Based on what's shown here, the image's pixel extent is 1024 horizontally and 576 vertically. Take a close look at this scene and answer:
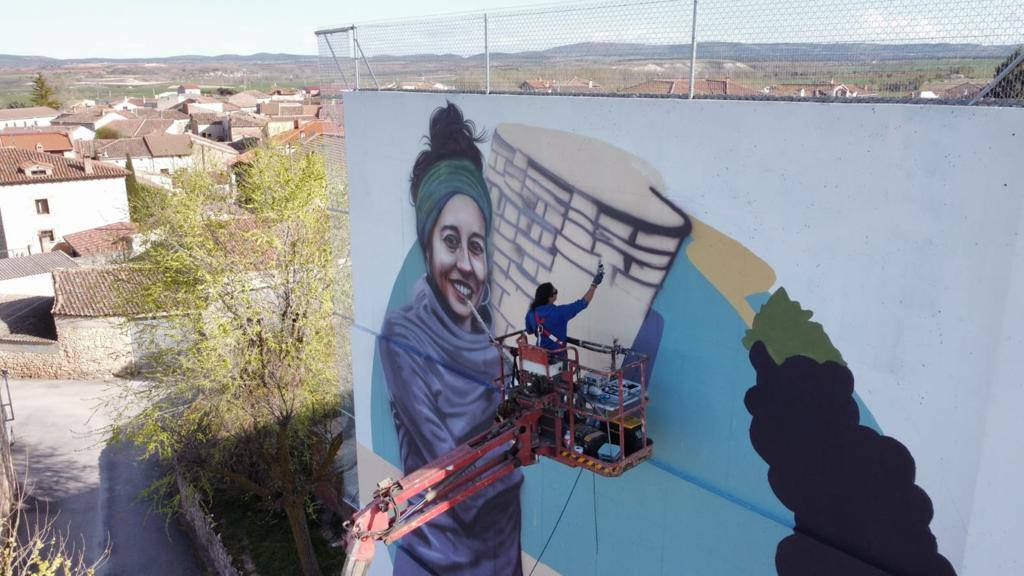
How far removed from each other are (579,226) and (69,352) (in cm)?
2938

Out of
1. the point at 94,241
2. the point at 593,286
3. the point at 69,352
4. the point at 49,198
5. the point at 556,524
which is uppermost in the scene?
the point at 593,286

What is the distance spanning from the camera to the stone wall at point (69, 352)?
30.9 metres

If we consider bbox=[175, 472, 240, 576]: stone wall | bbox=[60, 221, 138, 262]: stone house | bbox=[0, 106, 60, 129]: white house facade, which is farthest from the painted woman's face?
bbox=[0, 106, 60, 129]: white house facade

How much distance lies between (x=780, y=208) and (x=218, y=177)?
61.3ft

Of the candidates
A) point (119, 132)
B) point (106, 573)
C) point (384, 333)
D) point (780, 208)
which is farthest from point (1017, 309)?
point (119, 132)

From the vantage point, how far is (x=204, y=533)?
19156mm

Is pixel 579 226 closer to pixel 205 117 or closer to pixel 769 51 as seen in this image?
pixel 769 51

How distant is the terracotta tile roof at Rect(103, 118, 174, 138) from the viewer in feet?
260

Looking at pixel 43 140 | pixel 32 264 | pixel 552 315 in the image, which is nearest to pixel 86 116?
pixel 43 140

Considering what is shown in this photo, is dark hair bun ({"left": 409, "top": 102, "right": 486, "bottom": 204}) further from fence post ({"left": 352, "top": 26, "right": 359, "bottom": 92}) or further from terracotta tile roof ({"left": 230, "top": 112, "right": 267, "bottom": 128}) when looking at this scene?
terracotta tile roof ({"left": 230, "top": 112, "right": 267, "bottom": 128})

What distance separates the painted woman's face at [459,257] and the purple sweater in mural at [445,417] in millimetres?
298

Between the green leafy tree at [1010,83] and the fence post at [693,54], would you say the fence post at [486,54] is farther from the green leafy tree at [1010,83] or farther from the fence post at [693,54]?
the green leafy tree at [1010,83]

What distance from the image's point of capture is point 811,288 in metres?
6.64

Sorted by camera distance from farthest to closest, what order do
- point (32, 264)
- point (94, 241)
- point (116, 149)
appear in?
point (116, 149)
point (94, 241)
point (32, 264)
